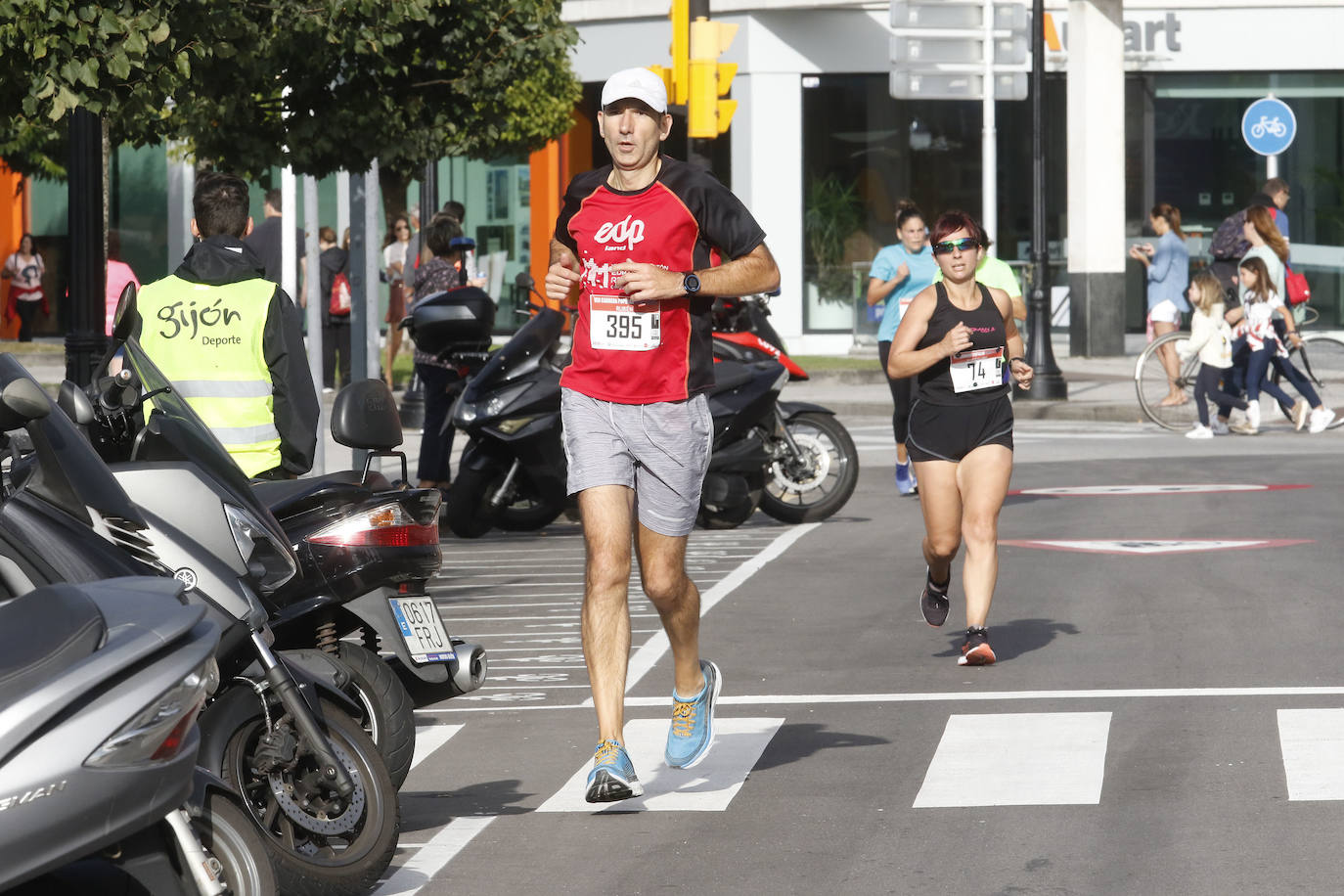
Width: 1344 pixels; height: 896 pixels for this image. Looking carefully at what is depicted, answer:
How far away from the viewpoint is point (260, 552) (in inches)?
216

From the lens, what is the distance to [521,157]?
36562 millimetres

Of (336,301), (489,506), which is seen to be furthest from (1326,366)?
(489,506)

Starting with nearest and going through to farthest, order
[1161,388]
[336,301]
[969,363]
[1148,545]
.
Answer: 1. [969,363]
2. [1148,545]
3. [1161,388]
4. [336,301]

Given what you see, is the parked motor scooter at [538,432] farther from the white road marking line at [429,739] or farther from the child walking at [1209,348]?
the child walking at [1209,348]

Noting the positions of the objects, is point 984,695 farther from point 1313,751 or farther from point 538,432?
point 538,432

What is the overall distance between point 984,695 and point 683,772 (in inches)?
64.1

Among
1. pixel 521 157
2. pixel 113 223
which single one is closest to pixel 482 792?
pixel 521 157

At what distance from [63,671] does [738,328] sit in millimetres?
11409

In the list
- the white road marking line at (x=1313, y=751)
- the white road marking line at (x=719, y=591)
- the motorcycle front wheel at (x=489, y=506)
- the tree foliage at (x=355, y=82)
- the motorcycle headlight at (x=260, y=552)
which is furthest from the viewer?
the tree foliage at (x=355, y=82)

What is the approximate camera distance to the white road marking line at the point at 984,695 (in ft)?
27.2

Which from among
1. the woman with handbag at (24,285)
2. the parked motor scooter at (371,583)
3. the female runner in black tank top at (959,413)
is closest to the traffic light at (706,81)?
the female runner in black tank top at (959,413)

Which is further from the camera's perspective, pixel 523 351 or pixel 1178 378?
pixel 1178 378

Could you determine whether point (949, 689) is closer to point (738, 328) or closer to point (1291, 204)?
point (738, 328)

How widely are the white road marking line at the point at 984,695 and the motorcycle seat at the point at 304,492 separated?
2.20 metres
